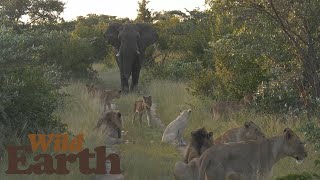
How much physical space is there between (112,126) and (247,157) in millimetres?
5312

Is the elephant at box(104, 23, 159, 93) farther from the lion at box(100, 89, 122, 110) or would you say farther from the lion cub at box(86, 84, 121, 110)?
the lion at box(100, 89, 122, 110)

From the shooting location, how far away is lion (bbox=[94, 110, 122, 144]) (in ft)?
40.1

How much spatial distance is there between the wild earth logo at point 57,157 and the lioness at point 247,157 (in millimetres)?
1816

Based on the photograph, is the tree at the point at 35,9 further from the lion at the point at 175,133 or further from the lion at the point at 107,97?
the lion at the point at 175,133

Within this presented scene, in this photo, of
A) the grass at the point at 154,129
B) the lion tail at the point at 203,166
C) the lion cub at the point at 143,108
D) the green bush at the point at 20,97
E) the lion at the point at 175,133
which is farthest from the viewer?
the lion cub at the point at 143,108

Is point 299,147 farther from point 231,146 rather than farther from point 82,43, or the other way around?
point 82,43

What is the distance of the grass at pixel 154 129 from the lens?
8.77 m

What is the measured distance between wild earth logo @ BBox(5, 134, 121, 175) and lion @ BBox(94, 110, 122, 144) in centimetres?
237

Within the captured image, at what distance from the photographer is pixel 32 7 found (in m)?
31.0

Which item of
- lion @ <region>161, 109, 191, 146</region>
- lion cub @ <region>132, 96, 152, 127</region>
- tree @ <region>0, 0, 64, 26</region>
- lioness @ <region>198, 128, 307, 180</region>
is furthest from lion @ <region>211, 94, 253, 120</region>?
tree @ <region>0, 0, 64, 26</region>

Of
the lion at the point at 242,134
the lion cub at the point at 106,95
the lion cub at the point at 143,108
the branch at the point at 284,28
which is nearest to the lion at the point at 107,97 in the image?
the lion cub at the point at 106,95

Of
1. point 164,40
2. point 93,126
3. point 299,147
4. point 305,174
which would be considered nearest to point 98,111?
point 93,126

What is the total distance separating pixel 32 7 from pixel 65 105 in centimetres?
1744

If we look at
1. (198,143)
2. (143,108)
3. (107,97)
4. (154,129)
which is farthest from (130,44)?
(198,143)
